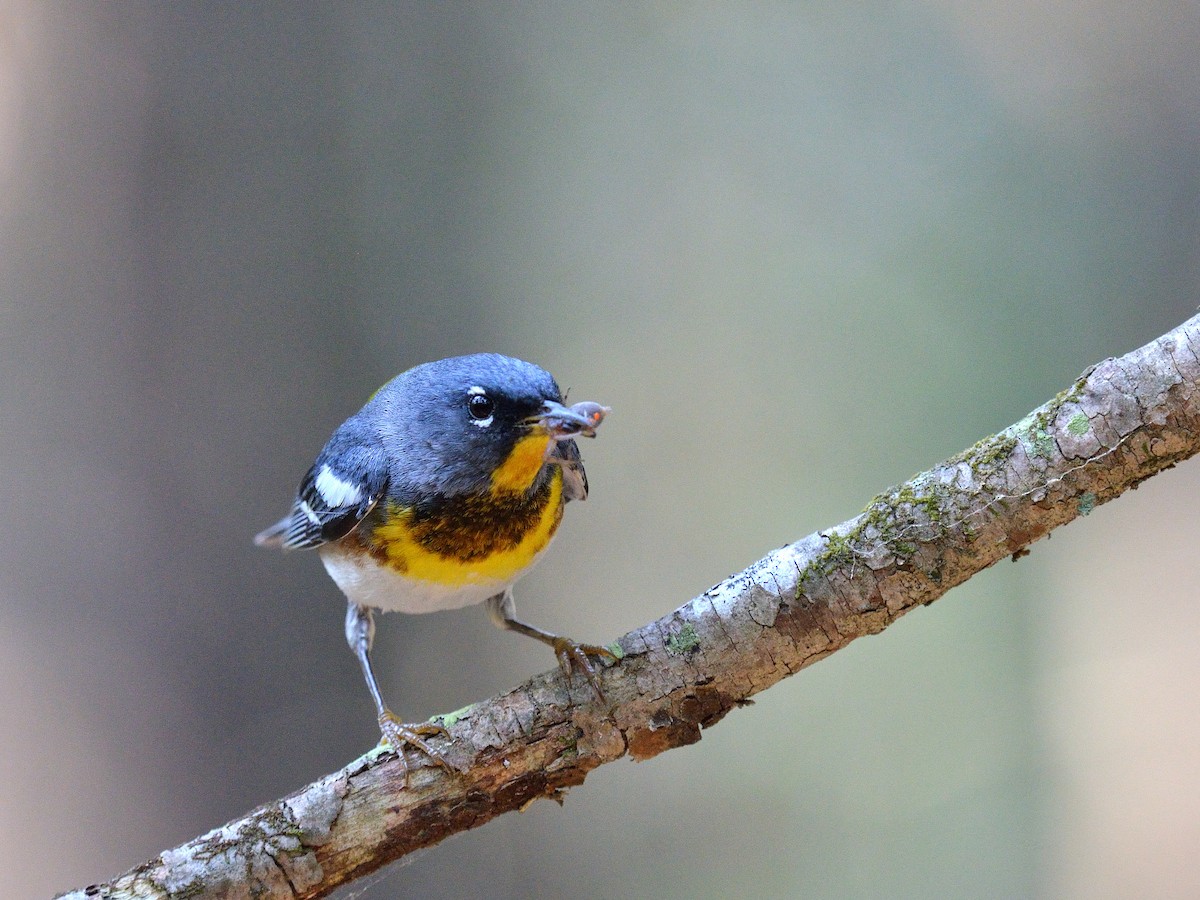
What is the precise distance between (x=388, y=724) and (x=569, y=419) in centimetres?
68

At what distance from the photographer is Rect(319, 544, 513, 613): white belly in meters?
1.73

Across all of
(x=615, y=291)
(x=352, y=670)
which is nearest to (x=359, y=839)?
(x=352, y=670)

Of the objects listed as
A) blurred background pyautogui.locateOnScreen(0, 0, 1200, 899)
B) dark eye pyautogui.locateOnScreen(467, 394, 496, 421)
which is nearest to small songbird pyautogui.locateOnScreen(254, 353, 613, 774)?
dark eye pyautogui.locateOnScreen(467, 394, 496, 421)

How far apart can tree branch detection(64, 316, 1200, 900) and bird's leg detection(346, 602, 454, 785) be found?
24mm

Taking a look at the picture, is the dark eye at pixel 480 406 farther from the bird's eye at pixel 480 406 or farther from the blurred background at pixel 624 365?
the blurred background at pixel 624 365

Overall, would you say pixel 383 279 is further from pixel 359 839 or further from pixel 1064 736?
pixel 1064 736

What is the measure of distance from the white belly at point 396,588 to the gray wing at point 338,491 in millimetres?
71

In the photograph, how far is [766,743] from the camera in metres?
3.26

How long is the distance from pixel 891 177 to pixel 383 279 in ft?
6.16

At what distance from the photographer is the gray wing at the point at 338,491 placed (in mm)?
1784

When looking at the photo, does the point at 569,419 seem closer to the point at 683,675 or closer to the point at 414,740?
the point at 683,675

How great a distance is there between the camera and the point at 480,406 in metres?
1.68

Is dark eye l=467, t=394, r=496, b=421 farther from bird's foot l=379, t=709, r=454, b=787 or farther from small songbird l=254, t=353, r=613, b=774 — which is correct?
bird's foot l=379, t=709, r=454, b=787

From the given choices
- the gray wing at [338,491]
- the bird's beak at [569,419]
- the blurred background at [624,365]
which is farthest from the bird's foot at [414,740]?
the blurred background at [624,365]
